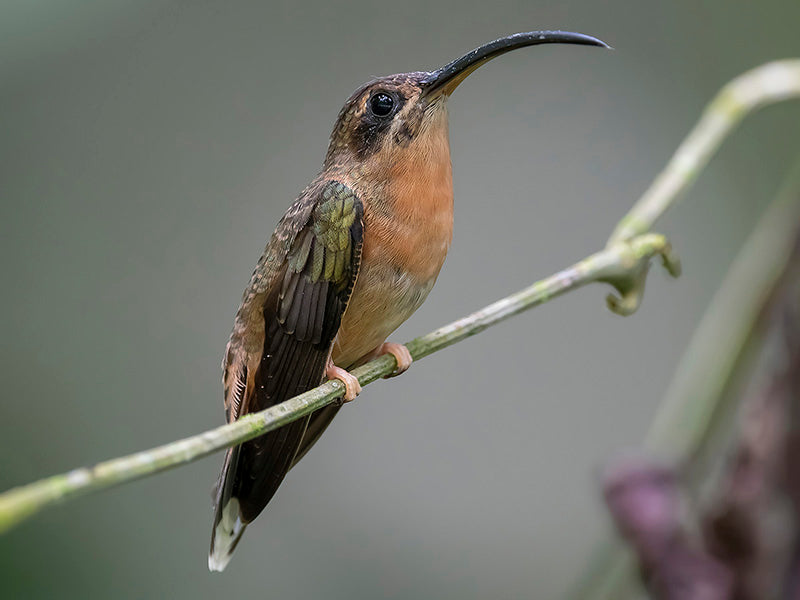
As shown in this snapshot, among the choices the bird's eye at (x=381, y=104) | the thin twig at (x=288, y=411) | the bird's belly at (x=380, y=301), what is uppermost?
the bird's eye at (x=381, y=104)

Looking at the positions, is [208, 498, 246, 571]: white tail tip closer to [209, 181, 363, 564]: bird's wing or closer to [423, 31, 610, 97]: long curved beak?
[209, 181, 363, 564]: bird's wing

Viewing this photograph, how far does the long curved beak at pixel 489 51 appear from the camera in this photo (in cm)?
140

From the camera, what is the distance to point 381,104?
1.73 metres

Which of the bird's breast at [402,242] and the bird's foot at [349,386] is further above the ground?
the bird's breast at [402,242]

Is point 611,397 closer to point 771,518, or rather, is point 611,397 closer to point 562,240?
point 562,240

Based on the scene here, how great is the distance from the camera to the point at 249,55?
342 centimetres

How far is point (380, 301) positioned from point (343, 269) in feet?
0.31

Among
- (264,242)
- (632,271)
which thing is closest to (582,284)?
(632,271)

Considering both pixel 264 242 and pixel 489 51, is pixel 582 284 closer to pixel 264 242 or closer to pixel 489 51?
pixel 489 51

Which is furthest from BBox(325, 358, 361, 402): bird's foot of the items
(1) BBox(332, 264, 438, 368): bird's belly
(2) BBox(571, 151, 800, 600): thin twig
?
(2) BBox(571, 151, 800, 600): thin twig

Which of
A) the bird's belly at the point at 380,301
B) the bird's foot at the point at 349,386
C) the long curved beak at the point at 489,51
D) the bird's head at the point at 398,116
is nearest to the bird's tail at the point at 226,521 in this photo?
the bird's foot at the point at 349,386

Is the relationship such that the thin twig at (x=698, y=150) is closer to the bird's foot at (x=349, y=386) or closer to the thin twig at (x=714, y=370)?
the thin twig at (x=714, y=370)

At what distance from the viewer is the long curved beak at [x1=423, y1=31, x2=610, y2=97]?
4.59ft

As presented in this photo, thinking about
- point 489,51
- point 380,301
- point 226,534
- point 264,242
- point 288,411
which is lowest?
point 226,534
